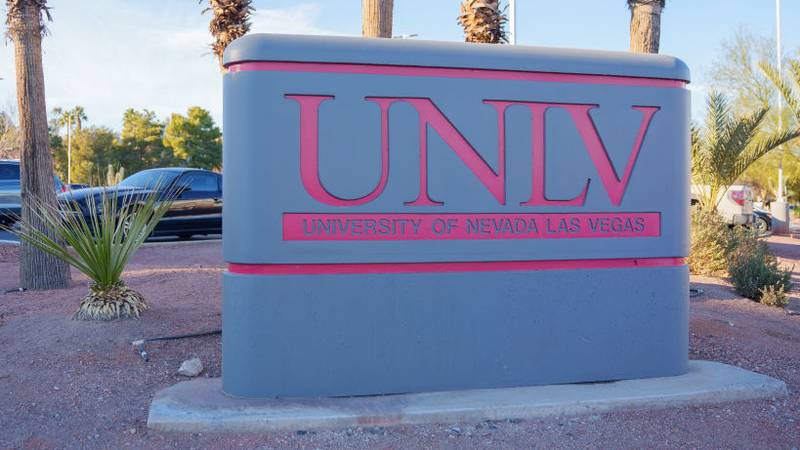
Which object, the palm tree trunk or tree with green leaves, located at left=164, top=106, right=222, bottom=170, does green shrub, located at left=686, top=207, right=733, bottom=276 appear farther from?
tree with green leaves, located at left=164, top=106, right=222, bottom=170

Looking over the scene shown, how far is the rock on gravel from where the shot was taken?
5.28 meters

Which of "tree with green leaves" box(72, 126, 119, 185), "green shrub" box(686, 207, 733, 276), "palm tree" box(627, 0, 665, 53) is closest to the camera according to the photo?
"palm tree" box(627, 0, 665, 53)

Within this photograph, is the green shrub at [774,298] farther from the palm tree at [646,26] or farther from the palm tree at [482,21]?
the palm tree at [482,21]

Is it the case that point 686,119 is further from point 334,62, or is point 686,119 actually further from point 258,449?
point 258,449

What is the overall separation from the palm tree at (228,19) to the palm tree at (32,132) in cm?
256

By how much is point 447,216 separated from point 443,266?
1.07ft

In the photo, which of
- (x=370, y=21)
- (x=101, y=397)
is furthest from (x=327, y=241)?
(x=370, y=21)

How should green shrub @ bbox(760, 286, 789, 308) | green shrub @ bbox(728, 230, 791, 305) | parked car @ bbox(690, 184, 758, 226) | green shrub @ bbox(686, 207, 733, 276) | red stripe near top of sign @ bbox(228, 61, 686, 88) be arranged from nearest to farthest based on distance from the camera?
red stripe near top of sign @ bbox(228, 61, 686, 88)
green shrub @ bbox(760, 286, 789, 308)
green shrub @ bbox(728, 230, 791, 305)
green shrub @ bbox(686, 207, 733, 276)
parked car @ bbox(690, 184, 758, 226)

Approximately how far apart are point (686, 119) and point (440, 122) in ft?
6.01

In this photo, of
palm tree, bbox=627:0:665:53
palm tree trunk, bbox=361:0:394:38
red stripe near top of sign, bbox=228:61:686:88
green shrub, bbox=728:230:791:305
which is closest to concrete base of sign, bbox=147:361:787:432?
red stripe near top of sign, bbox=228:61:686:88

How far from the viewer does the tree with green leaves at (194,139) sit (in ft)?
156

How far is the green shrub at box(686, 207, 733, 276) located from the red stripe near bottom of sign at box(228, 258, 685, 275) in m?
6.98

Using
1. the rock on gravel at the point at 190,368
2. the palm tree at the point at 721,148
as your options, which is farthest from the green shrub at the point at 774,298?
the rock on gravel at the point at 190,368

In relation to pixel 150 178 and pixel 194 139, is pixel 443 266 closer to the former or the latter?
pixel 150 178
